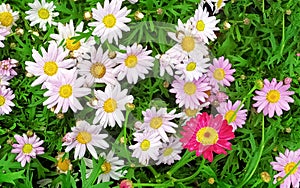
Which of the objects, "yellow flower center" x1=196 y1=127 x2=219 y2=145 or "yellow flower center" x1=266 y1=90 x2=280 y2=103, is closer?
"yellow flower center" x1=196 y1=127 x2=219 y2=145

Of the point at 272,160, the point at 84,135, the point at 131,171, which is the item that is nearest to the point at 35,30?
the point at 84,135

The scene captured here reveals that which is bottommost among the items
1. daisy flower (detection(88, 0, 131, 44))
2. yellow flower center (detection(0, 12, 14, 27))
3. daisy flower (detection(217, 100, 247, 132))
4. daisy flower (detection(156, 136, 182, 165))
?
daisy flower (detection(156, 136, 182, 165))

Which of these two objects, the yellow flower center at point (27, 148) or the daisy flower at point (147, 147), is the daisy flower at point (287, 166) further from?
the yellow flower center at point (27, 148)

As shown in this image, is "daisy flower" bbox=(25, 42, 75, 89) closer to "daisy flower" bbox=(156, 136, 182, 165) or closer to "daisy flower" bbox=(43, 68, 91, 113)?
"daisy flower" bbox=(43, 68, 91, 113)

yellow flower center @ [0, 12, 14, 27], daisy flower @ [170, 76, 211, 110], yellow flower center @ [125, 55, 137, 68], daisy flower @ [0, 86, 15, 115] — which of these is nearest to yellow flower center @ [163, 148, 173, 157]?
daisy flower @ [170, 76, 211, 110]

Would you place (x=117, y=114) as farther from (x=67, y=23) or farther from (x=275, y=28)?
(x=275, y=28)

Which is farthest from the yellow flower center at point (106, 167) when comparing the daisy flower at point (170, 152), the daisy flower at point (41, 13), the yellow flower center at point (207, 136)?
the daisy flower at point (41, 13)

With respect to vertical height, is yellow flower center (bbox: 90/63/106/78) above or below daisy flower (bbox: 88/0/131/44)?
below

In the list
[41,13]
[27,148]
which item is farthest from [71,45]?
[27,148]
